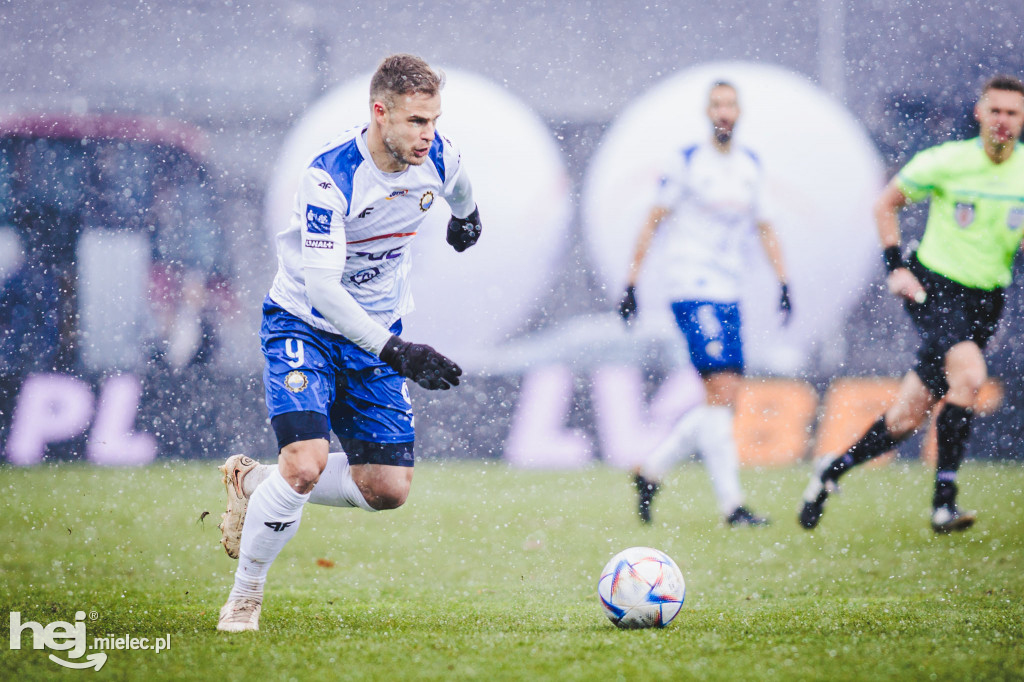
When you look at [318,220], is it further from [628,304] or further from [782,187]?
[782,187]

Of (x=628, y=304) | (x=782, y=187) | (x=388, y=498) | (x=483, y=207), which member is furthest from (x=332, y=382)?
(x=782, y=187)

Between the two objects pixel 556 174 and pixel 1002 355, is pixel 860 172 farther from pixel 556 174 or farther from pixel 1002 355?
pixel 556 174

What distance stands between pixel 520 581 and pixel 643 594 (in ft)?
4.47

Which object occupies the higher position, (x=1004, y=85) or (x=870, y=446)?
(x=1004, y=85)

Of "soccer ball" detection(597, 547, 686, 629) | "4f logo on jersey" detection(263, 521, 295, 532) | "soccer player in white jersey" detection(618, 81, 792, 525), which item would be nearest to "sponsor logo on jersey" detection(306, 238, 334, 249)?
"4f logo on jersey" detection(263, 521, 295, 532)

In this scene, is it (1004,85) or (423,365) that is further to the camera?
(1004,85)

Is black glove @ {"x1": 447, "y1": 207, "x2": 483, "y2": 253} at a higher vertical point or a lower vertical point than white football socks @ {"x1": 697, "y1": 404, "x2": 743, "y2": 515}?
higher

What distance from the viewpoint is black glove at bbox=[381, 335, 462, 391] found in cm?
304

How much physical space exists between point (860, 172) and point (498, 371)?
3626mm

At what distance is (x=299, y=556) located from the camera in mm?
5066

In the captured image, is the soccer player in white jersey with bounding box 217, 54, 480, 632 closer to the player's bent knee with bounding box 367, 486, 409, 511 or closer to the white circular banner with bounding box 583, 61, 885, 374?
the player's bent knee with bounding box 367, 486, 409, 511

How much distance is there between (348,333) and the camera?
3.17 m

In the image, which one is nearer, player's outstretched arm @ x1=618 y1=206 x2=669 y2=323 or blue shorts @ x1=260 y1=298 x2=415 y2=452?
blue shorts @ x1=260 y1=298 x2=415 y2=452

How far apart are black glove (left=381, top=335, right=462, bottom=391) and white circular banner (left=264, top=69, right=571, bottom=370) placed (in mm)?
5374
